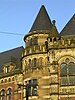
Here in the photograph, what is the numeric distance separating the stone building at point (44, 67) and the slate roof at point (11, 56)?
179cm

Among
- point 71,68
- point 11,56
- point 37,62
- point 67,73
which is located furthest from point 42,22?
point 67,73

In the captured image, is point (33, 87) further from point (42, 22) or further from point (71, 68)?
point (42, 22)

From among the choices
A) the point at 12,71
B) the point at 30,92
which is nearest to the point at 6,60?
the point at 12,71

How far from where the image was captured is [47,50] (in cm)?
4022

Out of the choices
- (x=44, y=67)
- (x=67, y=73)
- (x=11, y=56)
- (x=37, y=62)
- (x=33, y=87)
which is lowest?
(x=33, y=87)

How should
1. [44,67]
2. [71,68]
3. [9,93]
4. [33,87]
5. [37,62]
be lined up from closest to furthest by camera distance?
[71,68] → [33,87] → [44,67] → [37,62] → [9,93]

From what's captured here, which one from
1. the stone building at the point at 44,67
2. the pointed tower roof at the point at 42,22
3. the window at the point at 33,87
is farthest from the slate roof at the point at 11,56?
the window at the point at 33,87

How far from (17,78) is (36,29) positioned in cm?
775

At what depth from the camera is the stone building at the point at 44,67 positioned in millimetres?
37250

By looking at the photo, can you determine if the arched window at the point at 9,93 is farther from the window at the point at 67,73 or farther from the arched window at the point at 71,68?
the arched window at the point at 71,68

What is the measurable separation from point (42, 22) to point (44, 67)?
24.8 feet

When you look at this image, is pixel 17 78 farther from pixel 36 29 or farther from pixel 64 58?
pixel 64 58

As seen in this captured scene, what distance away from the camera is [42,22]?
4500 centimetres

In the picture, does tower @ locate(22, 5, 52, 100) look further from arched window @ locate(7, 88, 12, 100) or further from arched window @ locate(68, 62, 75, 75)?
arched window @ locate(7, 88, 12, 100)
